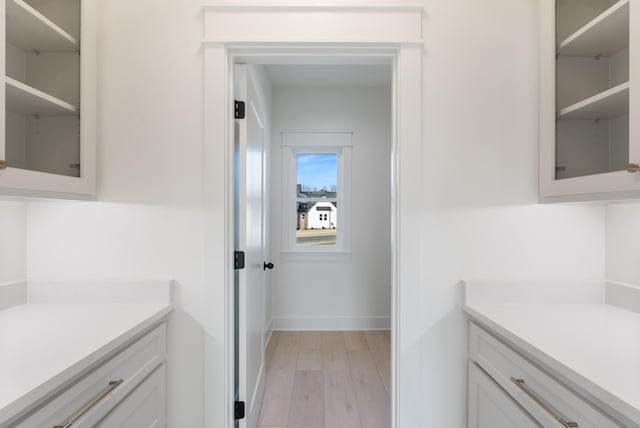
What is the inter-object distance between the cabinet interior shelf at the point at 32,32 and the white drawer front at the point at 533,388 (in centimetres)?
194

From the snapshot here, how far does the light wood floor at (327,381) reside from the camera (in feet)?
7.19

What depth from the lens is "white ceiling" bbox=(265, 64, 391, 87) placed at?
326 centimetres

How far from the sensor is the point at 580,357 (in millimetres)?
Answer: 961

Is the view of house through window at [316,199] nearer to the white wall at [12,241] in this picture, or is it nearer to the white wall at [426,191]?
the white wall at [426,191]

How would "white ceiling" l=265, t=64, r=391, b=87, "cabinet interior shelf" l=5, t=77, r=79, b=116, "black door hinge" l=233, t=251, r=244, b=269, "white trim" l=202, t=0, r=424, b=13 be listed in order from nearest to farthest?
"cabinet interior shelf" l=5, t=77, r=79, b=116 → "white trim" l=202, t=0, r=424, b=13 → "black door hinge" l=233, t=251, r=244, b=269 → "white ceiling" l=265, t=64, r=391, b=87

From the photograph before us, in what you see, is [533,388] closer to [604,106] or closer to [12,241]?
[604,106]

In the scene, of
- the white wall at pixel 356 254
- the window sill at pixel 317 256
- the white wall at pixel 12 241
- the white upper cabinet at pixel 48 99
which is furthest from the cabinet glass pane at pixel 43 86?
the window sill at pixel 317 256

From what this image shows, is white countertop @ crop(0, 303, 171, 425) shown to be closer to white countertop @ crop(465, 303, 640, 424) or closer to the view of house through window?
white countertop @ crop(465, 303, 640, 424)

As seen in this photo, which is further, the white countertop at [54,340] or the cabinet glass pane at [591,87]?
the cabinet glass pane at [591,87]

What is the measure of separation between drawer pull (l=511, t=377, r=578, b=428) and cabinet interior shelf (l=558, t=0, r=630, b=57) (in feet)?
3.78

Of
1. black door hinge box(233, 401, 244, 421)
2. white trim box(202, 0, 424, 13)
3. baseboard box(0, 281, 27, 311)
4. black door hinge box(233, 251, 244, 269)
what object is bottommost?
black door hinge box(233, 401, 244, 421)

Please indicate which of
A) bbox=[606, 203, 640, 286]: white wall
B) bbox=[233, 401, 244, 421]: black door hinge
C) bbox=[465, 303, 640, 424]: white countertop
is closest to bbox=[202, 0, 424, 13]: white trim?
bbox=[606, 203, 640, 286]: white wall

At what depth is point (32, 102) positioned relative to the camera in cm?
121

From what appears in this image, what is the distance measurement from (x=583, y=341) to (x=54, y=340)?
165 cm
